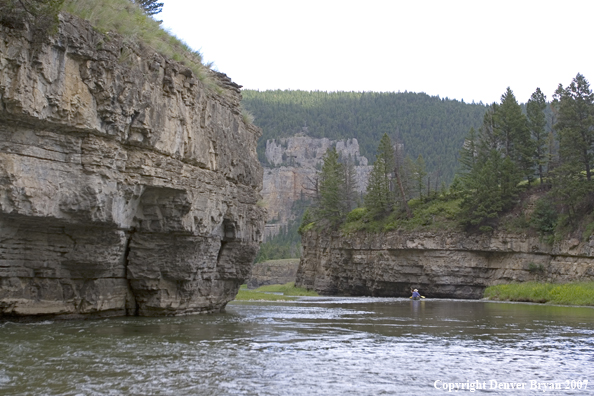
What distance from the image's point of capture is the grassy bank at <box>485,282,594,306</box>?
144 feet

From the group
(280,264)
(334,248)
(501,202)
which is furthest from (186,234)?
(280,264)

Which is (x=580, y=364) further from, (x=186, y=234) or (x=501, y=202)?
(x=501, y=202)

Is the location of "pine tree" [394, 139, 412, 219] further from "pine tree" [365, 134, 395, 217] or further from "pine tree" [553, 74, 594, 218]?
"pine tree" [553, 74, 594, 218]

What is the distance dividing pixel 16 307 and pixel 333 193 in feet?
191

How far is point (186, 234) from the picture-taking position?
82.7 feet

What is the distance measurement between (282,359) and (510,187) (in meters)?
51.0

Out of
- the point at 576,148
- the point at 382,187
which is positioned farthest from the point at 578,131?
the point at 382,187

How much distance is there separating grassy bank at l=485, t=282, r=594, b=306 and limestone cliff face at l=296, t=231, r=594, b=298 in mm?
2348

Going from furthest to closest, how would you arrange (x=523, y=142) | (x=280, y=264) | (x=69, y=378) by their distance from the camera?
(x=280, y=264) → (x=523, y=142) → (x=69, y=378)

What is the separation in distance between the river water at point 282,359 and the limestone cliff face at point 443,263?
3183 centimetres

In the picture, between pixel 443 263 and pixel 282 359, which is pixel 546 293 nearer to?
pixel 443 263

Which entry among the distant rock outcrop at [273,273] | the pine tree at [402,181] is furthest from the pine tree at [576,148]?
the distant rock outcrop at [273,273]

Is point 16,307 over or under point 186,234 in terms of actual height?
under

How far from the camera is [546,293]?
4753 centimetres
